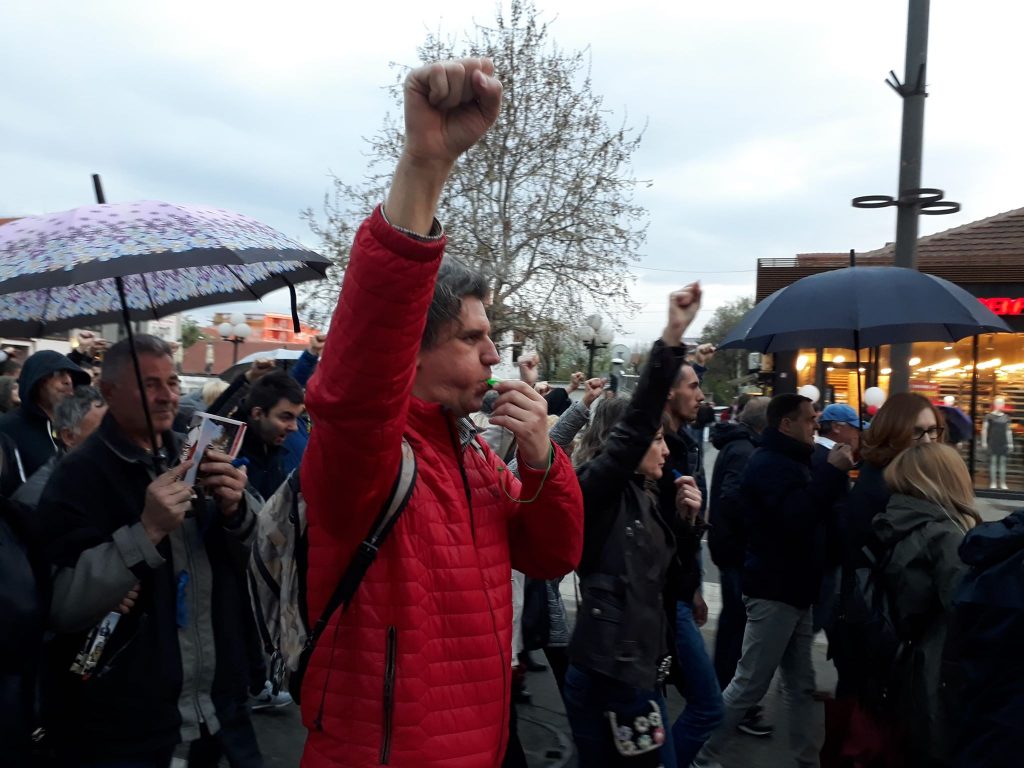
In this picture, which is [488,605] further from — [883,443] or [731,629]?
[731,629]

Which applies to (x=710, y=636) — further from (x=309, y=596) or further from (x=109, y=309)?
(x=309, y=596)

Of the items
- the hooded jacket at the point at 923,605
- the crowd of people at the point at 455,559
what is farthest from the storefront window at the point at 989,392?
the hooded jacket at the point at 923,605

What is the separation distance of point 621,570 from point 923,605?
1.10m

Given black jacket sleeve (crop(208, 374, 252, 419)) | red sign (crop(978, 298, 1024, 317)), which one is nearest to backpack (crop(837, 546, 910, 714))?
black jacket sleeve (crop(208, 374, 252, 419))

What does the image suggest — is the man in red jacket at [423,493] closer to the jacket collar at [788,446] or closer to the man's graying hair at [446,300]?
the man's graying hair at [446,300]

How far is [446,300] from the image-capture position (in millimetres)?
1836

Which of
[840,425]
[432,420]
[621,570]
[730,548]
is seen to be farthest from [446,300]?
[840,425]

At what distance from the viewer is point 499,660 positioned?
6.05ft

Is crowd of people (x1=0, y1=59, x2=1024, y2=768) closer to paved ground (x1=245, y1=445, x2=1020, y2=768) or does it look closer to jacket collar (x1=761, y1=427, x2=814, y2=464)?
jacket collar (x1=761, y1=427, x2=814, y2=464)

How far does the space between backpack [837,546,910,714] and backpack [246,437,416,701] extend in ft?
7.92

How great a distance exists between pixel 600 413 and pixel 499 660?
2002mm

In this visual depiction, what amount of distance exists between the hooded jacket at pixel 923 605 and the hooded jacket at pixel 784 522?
1.06 m

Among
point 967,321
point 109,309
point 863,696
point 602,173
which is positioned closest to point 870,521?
point 863,696

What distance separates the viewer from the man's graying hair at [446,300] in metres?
1.84
